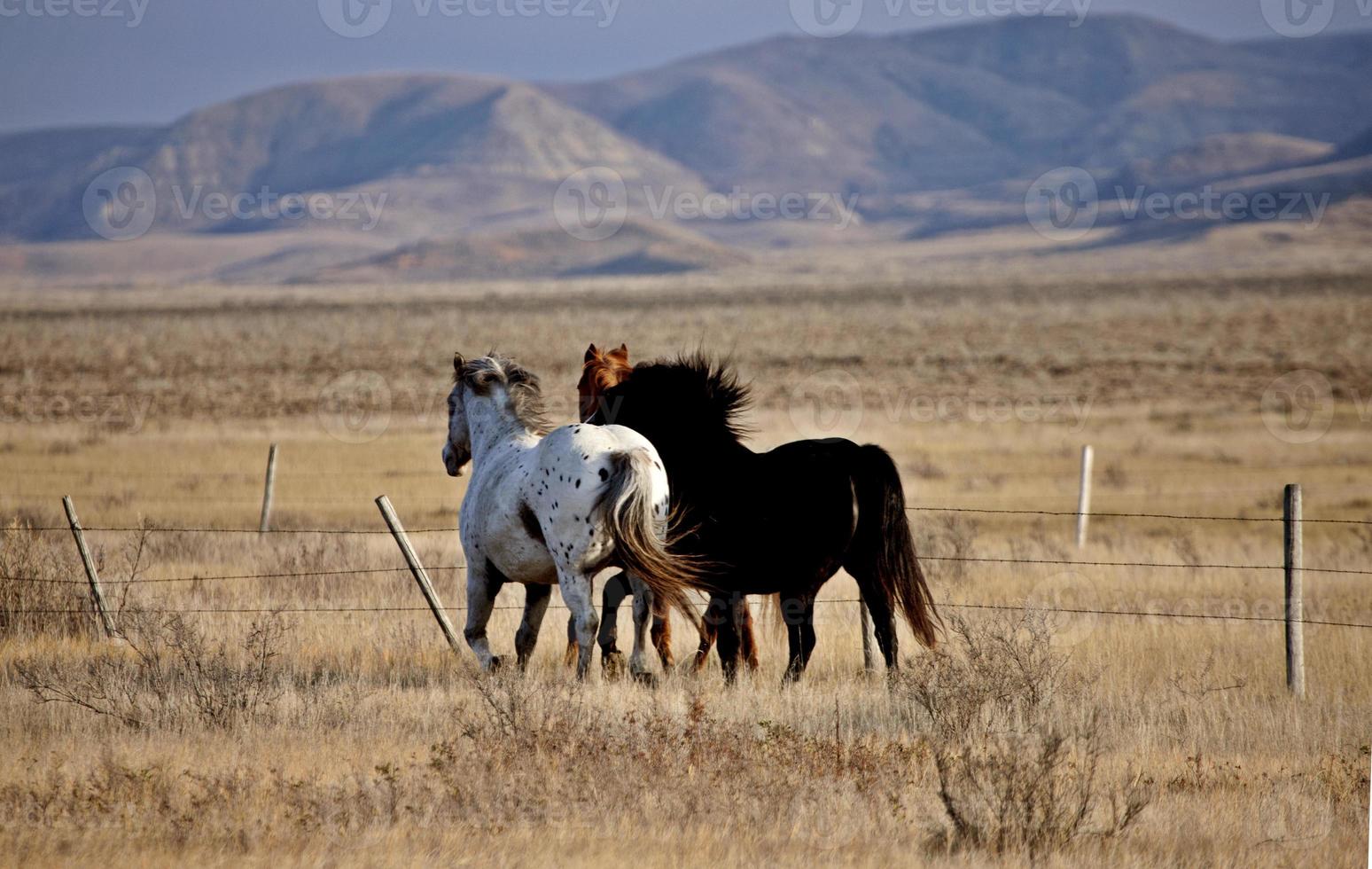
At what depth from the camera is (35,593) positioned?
9.39m

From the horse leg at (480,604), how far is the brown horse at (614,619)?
0.50 metres

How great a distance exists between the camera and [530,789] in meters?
5.65

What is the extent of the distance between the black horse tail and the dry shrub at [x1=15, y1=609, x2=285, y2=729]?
3435 mm

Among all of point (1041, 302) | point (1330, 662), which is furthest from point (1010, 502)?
point (1041, 302)

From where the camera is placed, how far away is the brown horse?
25.3 ft

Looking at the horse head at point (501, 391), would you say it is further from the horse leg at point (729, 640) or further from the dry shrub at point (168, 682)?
the dry shrub at point (168, 682)

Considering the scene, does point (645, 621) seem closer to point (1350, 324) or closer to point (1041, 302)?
point (1350, 324)

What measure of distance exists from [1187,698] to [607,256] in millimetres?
179054

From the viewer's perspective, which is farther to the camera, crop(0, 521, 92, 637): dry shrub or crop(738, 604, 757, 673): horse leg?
crop(0, 521, 92, 637): dry shrub
